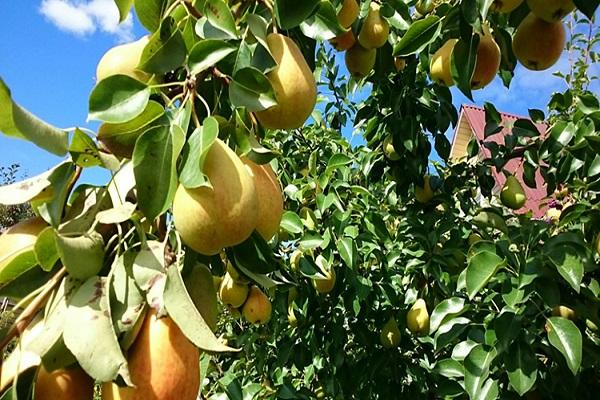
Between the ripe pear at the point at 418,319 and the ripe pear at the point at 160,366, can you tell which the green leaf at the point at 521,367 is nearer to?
the ripe pear at the point at 418,319

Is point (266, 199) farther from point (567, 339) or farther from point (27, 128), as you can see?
point (567, 339)

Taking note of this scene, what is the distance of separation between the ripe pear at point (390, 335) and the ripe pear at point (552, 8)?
4.78ft

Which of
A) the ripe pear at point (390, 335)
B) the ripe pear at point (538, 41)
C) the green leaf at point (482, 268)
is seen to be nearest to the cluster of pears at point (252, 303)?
the ripe pear at point (390, 335)

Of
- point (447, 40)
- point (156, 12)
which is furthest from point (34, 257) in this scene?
point (447, 40)

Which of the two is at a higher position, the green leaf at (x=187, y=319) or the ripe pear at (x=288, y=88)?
the ripe pear at (x=288, y=88)

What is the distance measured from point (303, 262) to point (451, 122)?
1.00m

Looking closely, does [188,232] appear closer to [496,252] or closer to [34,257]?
[34,257]

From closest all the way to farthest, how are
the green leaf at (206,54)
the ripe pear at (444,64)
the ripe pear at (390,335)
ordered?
the green leaf at (206,54) → the ripe pear at (444,64) → the ripe pear at (390,335)

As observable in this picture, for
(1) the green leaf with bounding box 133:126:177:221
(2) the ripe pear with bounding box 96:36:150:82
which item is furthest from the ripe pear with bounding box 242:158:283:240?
(2) the ripe pear with bounding box 96:36:150:82

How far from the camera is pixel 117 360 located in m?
0.57

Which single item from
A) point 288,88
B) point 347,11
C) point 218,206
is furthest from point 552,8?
point 218,206

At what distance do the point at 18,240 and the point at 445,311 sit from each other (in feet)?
4.29

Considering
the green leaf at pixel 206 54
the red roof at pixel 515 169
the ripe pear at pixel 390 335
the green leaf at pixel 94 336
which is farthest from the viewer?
the red roof at pixel 515 169

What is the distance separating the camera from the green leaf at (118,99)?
2.39 ft
